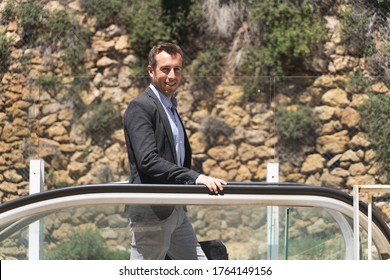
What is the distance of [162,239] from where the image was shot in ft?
11.5

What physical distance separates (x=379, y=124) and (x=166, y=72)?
6.56 m

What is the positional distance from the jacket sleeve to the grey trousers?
0.16m

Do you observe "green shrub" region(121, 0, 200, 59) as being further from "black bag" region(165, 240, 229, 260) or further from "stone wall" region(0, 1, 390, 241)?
"black bag" region(165, 240, 229, 260)

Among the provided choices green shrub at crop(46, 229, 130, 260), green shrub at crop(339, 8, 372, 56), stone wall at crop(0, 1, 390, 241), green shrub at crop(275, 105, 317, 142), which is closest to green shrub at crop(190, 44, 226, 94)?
stone wall at crop(0, 1, 390, 241)

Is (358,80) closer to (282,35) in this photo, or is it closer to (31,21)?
(282,35)

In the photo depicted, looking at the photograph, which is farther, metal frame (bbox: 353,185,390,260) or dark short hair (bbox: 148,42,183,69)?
dark short hair (bbox: 148,42,183,69)

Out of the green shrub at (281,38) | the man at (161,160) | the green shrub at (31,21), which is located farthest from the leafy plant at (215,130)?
the man at (161,160)

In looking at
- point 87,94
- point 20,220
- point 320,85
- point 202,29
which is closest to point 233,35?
point 202,29

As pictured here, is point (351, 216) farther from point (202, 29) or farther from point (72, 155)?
point (202, 29)

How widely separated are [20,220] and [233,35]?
828 centimetres

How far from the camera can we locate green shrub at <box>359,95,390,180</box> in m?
9.80

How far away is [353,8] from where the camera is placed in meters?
11.4

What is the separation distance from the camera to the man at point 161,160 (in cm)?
339

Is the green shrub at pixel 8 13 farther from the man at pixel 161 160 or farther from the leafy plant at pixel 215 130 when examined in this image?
the man at pixel 161 160
